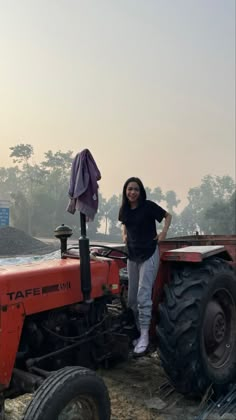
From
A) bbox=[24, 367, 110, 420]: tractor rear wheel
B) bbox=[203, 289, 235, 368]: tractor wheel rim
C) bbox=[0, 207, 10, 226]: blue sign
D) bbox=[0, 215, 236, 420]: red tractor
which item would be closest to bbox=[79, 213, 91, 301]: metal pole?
bbox=[0, 215, 236, 420]: red tractor

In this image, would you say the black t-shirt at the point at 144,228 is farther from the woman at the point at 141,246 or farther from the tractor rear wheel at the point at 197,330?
the tractor rear wheel at the point at 197,330

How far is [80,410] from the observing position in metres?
3.08

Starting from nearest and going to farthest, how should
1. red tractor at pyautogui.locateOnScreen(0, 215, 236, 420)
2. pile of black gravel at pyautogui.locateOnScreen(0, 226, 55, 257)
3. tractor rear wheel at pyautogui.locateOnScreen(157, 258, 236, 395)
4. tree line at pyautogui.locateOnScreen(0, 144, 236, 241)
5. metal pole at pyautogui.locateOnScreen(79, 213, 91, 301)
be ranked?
red tractor at pyautogui.locateOnScreen(0, 215, 236, 420)
metal pole at pyautogui.locateOnScreen(79, 213, 91, 301)
tractor rear wheel at pyautogui.locateOnScreen(157, 258, 236, 395)
pile of black gravel at pyautogui.locateOnScreen(0, 226, 55, 257)
tree line at pyautogui.locateOnScreen(0, 144, 236, 241)

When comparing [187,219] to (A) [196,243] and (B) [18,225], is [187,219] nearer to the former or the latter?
(B) [18,225]

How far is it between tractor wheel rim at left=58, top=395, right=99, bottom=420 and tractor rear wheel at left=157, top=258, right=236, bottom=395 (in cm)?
105

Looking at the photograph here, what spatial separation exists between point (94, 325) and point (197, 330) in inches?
34.6

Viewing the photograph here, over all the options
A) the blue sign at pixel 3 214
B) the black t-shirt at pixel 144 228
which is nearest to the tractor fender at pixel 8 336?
the black t-shirt at pixel 144 228

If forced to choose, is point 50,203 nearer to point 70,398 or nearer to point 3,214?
point 3,214

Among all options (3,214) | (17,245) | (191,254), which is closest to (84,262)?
(191,254)

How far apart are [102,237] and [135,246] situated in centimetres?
5840

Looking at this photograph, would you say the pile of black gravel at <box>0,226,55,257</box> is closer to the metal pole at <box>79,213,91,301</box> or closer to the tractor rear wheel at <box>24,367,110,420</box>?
the metal pole at <box>79,213,91,301</box>

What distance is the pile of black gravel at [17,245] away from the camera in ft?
77.6

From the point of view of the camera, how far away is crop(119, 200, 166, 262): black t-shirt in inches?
169

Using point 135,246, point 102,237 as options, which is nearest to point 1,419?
point 135,246
